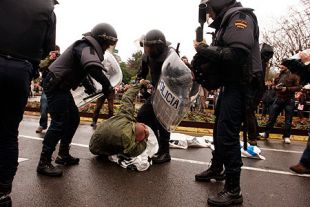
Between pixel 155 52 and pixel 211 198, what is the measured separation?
6.89ft

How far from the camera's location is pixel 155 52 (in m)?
4.64

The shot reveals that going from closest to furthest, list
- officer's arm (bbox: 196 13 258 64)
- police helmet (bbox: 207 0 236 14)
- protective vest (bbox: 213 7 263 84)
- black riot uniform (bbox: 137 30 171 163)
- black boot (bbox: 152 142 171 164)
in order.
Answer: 1. officer's arm (bbox: 196 13 258 64)
2. protective vest (bbox: 213 7 263 84)
3. police helmet (bbox: 207 0 236 14)
4. black riot uniform (bbox: 137 30 171 163)
5. black boot (bbox: 152 142 171 164)

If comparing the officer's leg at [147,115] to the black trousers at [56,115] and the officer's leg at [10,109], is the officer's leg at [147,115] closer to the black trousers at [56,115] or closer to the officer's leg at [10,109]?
the black trousers at [56,115]

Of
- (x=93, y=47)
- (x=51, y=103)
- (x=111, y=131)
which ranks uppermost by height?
→ (x=93, y=47)

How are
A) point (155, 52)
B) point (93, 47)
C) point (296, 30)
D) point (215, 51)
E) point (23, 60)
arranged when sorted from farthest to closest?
1. point (296, 30)
2. point (155, 52)
3. point (93, 47)
4. point (215, 51)
5. point (23, 60)

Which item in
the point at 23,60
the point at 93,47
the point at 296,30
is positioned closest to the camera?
the point at 23,60

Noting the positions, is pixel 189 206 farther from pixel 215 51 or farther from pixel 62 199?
pixel 215 51

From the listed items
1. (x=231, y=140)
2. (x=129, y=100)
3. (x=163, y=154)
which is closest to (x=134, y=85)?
(x=129, y=100)

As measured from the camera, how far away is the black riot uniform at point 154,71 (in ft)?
15.0

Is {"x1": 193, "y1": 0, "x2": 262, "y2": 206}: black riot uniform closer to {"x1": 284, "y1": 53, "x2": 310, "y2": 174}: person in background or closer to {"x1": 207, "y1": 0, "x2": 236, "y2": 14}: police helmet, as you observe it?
{"x1": 207, "y1": 0, "x2": 236, "y2": 14}: police helmet

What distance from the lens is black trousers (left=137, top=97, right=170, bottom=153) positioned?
4.92 meters

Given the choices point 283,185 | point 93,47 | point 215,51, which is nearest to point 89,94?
point 93,47

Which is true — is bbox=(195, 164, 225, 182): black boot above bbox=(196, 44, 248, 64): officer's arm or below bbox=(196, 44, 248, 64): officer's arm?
below

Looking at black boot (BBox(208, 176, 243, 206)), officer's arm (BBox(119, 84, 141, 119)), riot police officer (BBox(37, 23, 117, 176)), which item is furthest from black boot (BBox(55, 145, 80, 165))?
black boot (BBox(208, 176, 243, 206))
